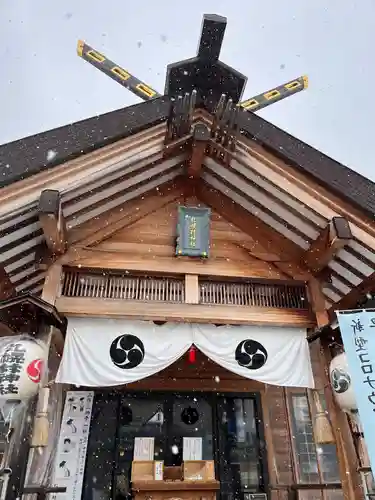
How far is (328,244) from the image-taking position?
254 inches

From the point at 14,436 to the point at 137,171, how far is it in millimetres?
4400

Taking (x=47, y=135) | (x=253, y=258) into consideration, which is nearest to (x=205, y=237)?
(x=253, y=258)

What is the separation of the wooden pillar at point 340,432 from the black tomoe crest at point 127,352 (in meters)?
2.95

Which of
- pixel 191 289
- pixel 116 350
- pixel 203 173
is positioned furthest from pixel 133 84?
pixel 116 350

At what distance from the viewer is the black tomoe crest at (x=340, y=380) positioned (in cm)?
561

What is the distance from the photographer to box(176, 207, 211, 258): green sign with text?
7.02 metres

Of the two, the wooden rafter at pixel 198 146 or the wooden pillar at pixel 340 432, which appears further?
the wooden rafter at pixel 198 146

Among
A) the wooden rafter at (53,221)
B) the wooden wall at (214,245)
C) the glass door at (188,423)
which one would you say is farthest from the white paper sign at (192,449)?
the wooden rafter at (53,221)

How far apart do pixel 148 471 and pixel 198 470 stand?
861mm

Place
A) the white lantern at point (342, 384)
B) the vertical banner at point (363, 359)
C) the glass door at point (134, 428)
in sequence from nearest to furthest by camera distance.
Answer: the vertical banner at point (363, 359) < the white lantern at point (342, 384) < the glass door at point (134, 428)

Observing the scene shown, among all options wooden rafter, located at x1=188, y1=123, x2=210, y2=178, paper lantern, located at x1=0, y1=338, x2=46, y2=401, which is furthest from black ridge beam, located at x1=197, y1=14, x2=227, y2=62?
paper lantern, located at x1=0, y1=338, x2=46, y2=401

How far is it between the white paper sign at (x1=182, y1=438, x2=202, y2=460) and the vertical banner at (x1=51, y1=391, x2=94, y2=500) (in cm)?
192

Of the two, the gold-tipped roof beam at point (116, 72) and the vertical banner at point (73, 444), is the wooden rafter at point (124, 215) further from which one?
the gold-tipped roof beam at point (116, 72)

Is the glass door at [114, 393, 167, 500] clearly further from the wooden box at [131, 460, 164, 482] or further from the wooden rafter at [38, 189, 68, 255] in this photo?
the wooden rafter at [38, 189, 68, 255]
